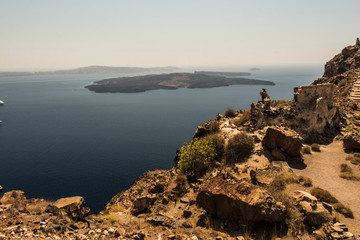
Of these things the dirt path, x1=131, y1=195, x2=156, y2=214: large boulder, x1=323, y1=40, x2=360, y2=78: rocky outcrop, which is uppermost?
x1=323, y1=40, x2=360, y2=78: rocky outcrop

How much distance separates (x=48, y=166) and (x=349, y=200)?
59.3 m

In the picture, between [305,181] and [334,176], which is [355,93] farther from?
[305,181]

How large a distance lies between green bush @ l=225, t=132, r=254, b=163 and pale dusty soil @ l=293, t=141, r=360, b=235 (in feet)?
16.1

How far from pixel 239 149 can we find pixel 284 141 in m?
4.52


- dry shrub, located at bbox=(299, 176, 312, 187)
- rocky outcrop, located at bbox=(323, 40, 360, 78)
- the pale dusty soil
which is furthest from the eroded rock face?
rocky outcrop, located at bbox=(323, 40, 360, 78)

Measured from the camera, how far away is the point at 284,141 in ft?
67.2

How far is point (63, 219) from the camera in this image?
10.0 metres

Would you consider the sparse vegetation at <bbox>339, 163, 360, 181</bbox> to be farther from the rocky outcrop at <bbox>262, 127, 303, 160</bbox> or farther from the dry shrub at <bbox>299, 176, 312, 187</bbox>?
the rocky outcrop at <bbox>262, 127, 303, 160</bbox>

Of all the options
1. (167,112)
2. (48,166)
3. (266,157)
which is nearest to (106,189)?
(48,166)

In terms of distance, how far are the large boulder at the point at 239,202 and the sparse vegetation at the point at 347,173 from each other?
1032cm

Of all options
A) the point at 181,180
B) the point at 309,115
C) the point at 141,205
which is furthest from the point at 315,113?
the point at 141,205

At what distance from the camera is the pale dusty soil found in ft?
42.0

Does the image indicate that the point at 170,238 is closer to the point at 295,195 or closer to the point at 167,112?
the point at 295,195

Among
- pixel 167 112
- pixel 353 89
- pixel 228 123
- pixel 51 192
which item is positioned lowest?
pixel 51 192
